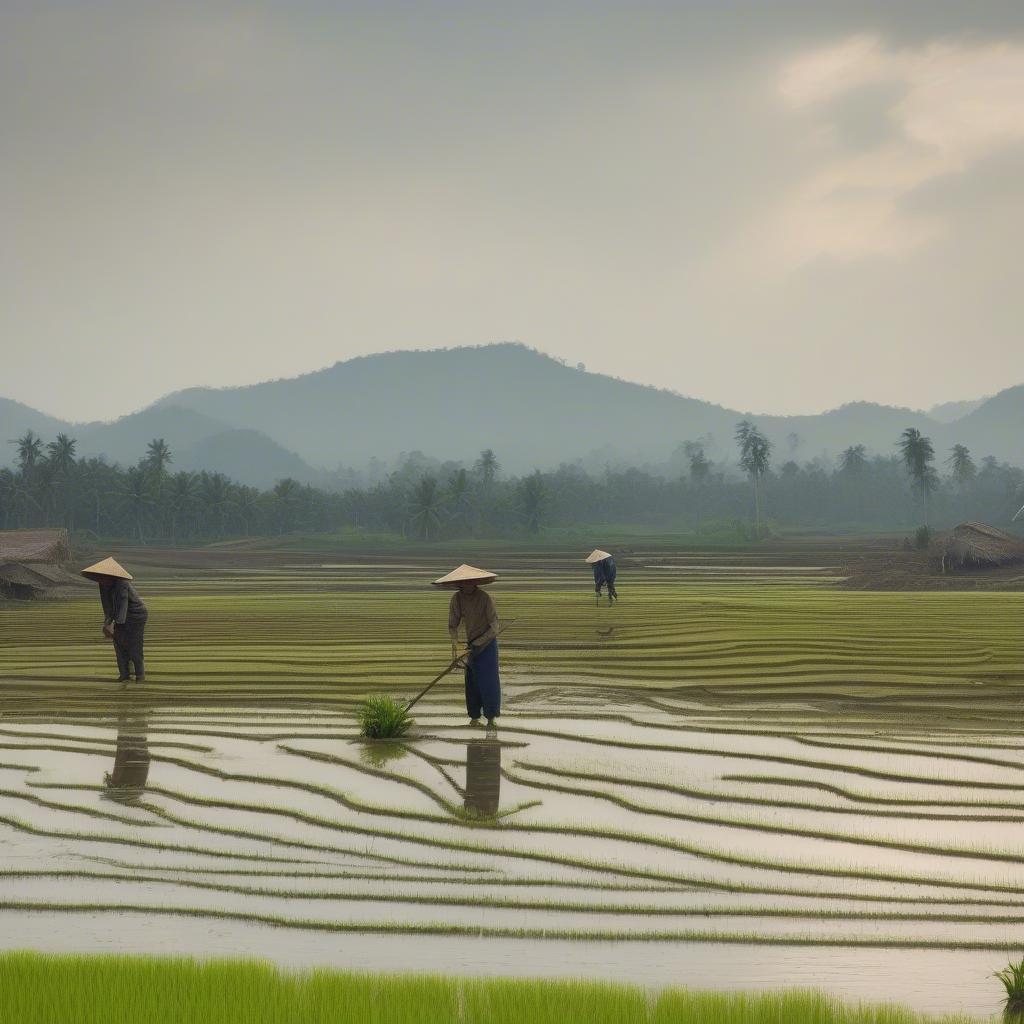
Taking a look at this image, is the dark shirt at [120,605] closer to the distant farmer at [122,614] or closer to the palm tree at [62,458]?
the distant farmer at [122,614]

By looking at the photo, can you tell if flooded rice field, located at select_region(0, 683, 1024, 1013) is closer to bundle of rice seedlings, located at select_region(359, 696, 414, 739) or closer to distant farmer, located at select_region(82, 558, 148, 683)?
bundle of rice seedlings, located at select_region(359, 696, 414, 739)

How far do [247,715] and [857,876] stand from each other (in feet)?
27.2

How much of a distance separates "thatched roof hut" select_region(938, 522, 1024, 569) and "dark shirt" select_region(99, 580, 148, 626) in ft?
123

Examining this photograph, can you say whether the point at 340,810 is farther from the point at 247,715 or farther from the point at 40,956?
the point at 247,715

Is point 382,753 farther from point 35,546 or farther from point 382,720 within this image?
point 35,546

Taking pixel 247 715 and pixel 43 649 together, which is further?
pixel 43 649

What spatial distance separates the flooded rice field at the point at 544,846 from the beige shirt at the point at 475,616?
3.21 feet

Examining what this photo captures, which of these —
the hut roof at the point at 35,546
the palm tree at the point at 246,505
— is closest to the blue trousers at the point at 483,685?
the hut roof at the point at 35,546

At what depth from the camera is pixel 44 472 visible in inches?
4144

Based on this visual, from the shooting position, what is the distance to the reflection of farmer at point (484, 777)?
33.5 ft

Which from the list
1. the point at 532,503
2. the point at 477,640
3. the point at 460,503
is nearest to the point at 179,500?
the point at 460,503

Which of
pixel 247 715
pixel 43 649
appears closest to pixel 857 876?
pixel 247 715

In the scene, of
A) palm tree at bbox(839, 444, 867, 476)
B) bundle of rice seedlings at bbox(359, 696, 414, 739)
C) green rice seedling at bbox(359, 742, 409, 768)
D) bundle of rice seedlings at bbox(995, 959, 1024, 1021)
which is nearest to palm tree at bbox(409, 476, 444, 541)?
palm tree at bbox(839, 444, 867, 476)

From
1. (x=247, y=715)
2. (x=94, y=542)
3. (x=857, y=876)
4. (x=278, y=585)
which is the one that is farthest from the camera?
(x=94, y=542)
